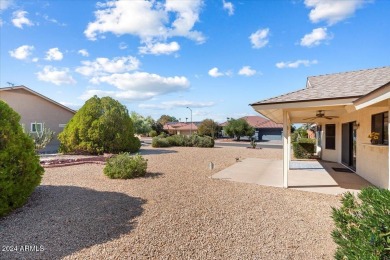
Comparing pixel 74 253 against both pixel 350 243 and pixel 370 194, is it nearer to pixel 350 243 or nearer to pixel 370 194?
pixel 350 243

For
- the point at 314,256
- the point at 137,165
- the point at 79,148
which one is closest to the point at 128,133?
the point at 79,148

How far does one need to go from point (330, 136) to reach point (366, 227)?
558 inches

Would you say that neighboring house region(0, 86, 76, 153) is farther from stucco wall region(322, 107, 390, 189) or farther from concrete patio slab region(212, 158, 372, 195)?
stucco wall region(322, 107, 390, 189)

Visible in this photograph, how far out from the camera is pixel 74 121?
17812mm

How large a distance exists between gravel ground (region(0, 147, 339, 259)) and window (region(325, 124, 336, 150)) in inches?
364

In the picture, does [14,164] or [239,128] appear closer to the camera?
[14,164]

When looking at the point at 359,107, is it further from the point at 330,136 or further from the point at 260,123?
the point at 260,123

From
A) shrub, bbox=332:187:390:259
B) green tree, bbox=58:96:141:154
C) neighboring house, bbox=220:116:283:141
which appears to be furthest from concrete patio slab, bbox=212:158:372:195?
neighboring house, bbox=220:116:283:141

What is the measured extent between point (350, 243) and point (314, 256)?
3.65 ft

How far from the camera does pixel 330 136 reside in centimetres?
1499

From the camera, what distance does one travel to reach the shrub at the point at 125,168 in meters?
8.51

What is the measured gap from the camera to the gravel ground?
3.66 m

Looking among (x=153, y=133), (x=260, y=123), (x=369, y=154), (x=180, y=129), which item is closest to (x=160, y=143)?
(x=369, y=154)

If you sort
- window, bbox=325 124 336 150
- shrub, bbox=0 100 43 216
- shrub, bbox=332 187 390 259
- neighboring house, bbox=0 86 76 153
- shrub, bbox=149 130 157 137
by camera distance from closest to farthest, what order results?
shrub, bbox=332 187 390 259
shrub, bbox=0 100 43 216
window, bbox=325 124 336 150
neighboring house, bbox=0 86 76 153
shrub, bbox=149 130 157 137
